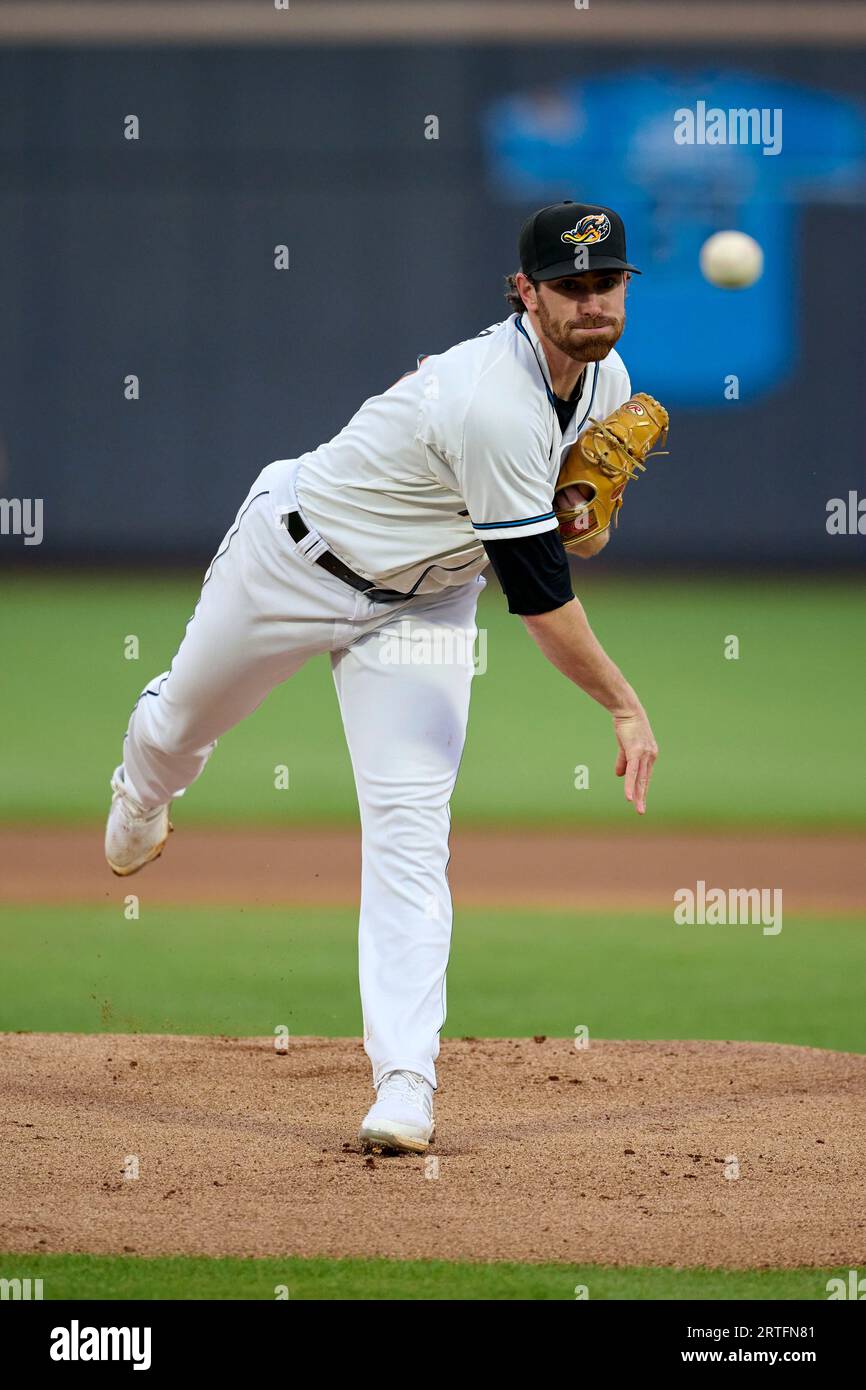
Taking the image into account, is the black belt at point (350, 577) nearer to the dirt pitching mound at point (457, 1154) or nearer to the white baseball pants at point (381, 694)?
the white baseball pants at point (381, 694)

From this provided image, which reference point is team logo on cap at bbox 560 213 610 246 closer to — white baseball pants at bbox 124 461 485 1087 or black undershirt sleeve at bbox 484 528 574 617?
black undershirt sleeve at bbox 484 528 574 617

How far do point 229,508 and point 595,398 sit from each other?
15487 mm

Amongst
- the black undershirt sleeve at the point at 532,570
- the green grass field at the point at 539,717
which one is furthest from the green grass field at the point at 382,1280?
the green grass field at the point at 539,717

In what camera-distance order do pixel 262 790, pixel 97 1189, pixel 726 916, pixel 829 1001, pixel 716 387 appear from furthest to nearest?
pixel 716 387
pixel 262 790
pixel 726 916
pixel 829 1001
pixel 97 1189

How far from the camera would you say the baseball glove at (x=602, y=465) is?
383 centimetres

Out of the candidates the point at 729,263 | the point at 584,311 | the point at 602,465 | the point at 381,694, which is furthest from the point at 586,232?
the point at 729,263

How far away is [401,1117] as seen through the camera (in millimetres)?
3736

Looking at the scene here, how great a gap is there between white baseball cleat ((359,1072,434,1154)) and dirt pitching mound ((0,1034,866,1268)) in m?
0.05

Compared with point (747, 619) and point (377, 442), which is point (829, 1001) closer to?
point (377, 442)

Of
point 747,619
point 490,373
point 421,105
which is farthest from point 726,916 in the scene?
point 421,105

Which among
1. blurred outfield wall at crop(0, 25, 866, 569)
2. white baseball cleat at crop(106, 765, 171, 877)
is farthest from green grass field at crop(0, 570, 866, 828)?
white baseball cleat at crop(106, 765, 171, 877)

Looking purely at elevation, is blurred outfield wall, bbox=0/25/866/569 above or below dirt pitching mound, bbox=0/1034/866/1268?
above

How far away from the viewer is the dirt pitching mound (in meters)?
3.29

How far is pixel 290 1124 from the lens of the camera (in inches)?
160
